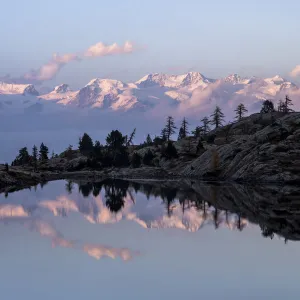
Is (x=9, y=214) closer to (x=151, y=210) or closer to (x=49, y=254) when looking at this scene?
(x=151, y=210)

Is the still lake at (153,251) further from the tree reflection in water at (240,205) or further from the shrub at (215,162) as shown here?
the shrub at (215,162)

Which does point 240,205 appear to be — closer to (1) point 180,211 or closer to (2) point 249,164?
(1) point 180,211

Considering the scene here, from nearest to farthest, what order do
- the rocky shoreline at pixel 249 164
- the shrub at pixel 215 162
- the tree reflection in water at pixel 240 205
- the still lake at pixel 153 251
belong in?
the still lake at pixel 153 251
the tree reflection in water at pixel 240 205
the rocky shoreline at pixel 249 164
the shrub at pixel 215 162

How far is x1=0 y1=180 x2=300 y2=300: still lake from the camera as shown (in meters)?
32.5

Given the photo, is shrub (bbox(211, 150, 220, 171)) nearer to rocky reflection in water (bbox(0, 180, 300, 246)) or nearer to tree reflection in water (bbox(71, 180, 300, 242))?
tree reflection in water (bbox(71, 180, 300, 242))

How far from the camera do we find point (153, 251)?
45.5 metres

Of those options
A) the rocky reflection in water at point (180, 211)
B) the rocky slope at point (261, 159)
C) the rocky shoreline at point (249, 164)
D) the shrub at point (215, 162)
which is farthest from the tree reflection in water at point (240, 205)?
the shrub at point (215, 162)

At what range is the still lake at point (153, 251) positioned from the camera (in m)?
32.5

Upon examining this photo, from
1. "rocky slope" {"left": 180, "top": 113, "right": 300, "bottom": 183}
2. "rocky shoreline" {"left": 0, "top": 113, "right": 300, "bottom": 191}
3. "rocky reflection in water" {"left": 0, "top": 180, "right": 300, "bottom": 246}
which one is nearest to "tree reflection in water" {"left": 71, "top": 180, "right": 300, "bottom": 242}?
"rocky reflection in water" {"left": 0, "top": 180, "right": 300, "bottom": 246}

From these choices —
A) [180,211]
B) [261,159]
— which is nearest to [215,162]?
[261,159]

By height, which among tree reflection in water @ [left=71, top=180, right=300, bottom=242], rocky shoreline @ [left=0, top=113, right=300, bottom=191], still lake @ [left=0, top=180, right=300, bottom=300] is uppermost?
rocky shoreline @ [left=0, top=113, right=300, bottom=191]

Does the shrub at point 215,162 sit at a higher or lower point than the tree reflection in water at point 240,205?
higher

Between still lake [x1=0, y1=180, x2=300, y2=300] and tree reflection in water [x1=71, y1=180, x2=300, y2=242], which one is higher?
tree reflection in water [x1=71, y1=180, x2=300, y2=242]

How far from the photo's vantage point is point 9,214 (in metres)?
75.1
